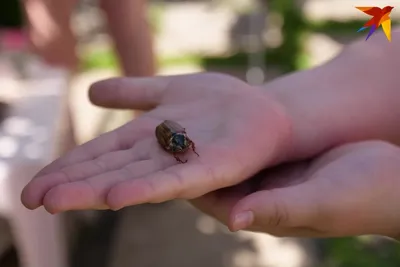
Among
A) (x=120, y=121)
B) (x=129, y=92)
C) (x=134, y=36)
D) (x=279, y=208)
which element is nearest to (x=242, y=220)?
(x=279, y=208)

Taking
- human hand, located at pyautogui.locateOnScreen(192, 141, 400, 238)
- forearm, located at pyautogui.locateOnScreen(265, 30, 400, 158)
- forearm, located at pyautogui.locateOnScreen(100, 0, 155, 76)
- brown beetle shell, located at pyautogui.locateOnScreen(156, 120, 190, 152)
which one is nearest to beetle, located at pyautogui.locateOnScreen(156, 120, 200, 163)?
brown beetle shell, located at pyautogui.locateOnScreen(156, 120, 190, 152)

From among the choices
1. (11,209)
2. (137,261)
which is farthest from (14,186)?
(137,261)

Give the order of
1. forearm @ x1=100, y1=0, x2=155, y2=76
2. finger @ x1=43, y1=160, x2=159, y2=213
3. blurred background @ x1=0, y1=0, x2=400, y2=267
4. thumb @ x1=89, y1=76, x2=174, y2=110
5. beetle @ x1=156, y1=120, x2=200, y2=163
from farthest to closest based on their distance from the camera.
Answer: forearm @ x1=100, y1=0, x2=155, y2=76
blurred background @ x1=0, y1=0, x2=400, y2=267
thumb @ x1=89, y1=76, x2=174, y2=110
beetle @ x1=156, y1=120, x2=200, y2=163
finger @ x1=43, y1=160, x2=159, y2=213

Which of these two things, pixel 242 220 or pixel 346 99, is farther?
pixel 346 99

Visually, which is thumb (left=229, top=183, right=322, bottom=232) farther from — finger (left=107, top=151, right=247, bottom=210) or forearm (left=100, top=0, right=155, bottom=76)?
forearm (left=100, top=0, right=155, bottom=76)

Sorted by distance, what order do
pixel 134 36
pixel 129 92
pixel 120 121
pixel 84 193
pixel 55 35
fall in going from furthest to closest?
pixel 120 121 < pixel 55 35 < pixel 134 36 < pixel 129 92 < pixel 84 193

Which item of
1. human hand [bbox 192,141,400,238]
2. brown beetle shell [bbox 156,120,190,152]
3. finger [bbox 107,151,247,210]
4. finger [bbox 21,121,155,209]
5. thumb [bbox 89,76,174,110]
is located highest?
thumb [bbox 89,76,174,110]

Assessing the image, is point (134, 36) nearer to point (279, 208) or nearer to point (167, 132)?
point (167, 132)

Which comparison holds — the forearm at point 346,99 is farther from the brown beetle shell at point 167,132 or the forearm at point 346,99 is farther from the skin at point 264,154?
the brown beetle shell at point 167,132
